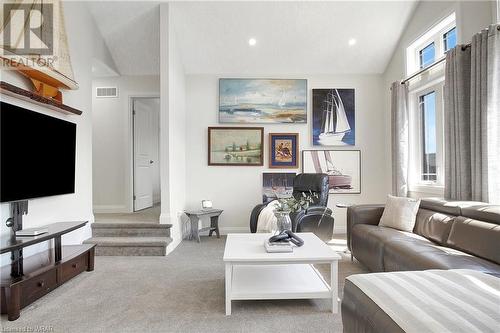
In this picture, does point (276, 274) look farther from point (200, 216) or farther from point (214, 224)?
point (214, 224)

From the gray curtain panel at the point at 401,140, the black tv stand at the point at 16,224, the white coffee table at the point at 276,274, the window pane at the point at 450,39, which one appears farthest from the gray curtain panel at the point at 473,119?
the black tv stand at the point at 16,224

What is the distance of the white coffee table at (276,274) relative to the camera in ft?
6.97

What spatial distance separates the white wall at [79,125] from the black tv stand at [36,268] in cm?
38

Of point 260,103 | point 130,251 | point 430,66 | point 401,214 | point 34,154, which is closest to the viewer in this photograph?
point 34,154

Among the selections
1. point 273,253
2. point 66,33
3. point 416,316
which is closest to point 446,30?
point 273,253

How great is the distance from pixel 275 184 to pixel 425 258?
3064 mm

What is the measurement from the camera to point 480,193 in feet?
9.04

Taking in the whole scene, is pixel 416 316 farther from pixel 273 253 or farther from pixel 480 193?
pixel 480 193

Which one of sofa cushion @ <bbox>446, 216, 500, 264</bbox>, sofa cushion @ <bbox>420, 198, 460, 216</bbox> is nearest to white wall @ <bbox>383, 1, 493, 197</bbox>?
sofa cushion @ <bbox>420, 198, 460, 216</bbox>

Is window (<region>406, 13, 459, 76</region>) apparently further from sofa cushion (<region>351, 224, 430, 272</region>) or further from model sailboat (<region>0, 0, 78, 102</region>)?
model sailboat (<region>0, 0, 78, 102</region>)

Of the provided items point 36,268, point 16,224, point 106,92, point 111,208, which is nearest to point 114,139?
point 106,92

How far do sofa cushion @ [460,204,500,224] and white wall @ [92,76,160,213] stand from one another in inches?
190

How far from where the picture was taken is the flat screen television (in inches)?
96.4

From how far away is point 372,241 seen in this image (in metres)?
2.77
